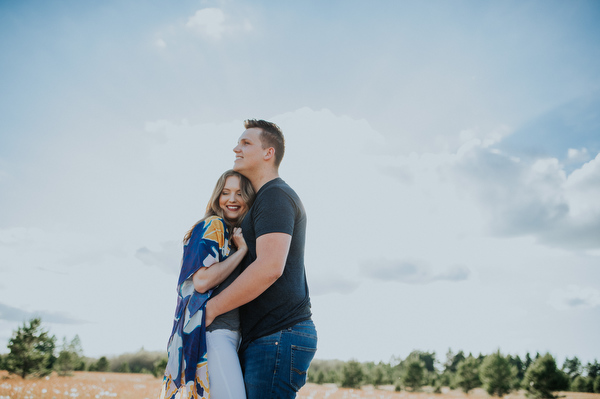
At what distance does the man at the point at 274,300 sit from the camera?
285 cm

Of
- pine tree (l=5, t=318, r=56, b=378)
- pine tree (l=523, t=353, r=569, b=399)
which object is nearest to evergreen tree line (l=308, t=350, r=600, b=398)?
pine tree (l=523, t=353, r=569, b=399)

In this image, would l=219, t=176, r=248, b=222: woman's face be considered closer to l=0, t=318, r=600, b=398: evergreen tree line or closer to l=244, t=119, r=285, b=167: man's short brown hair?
l=244, t=119, r=285, b=167: man's short brown hair

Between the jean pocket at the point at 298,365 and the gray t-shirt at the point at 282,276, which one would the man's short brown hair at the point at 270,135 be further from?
the jean pocket at the point at 298,365

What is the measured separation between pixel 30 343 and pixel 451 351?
54.4m

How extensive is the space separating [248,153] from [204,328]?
158 centimetres

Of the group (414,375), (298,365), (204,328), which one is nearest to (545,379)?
(414,375)

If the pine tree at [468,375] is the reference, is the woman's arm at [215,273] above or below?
above

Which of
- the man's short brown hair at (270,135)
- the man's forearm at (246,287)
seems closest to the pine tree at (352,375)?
the man's short brown hair at (270,135)

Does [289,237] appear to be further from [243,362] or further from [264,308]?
[243,362]

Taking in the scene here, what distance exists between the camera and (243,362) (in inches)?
121

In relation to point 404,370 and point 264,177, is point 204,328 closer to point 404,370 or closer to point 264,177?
point 264,177

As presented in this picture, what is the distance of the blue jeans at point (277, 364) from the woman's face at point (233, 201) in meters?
1.28

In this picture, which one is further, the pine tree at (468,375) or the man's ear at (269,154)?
the pine tree at (468,375)

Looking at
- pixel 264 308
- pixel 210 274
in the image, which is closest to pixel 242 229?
pixel 210 274
